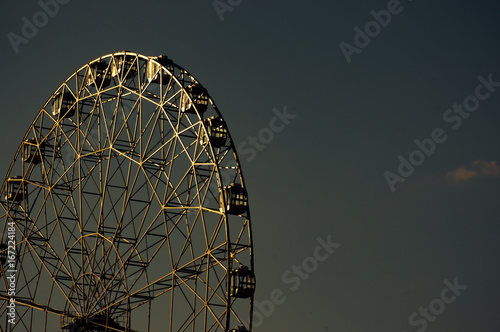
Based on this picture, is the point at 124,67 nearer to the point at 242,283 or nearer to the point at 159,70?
the point at 159,70

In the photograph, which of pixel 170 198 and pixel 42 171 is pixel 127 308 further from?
pixel 42 171

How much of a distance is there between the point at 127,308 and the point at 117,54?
39.9 ft

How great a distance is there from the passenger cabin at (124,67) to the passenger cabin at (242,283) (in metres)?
12.2

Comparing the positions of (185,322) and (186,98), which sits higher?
(186,98)

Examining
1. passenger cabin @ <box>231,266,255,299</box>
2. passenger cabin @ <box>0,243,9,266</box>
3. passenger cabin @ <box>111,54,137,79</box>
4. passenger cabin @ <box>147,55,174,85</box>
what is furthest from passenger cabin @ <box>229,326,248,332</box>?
passenger cabin @ <box>0,243,9,266</box>

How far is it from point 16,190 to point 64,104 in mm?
6642

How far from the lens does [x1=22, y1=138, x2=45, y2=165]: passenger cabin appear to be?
194 ft

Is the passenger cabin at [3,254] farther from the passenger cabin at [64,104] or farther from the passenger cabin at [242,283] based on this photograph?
the passenger cabin at [242,283]

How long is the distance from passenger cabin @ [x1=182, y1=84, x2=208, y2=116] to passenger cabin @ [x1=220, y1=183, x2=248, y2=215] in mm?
4388

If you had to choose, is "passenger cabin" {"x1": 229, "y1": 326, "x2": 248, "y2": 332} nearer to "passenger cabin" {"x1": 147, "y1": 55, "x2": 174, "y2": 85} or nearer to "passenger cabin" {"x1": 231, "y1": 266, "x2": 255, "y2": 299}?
"passenger cabin" {"x1": 231, "y1": 266, "x2": 255, "y2": 299}

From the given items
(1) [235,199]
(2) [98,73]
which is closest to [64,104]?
(2) [98,73]

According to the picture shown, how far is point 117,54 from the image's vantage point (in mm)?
52062

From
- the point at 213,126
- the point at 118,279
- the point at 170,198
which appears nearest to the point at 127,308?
the point at 118,279

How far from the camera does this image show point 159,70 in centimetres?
4959
